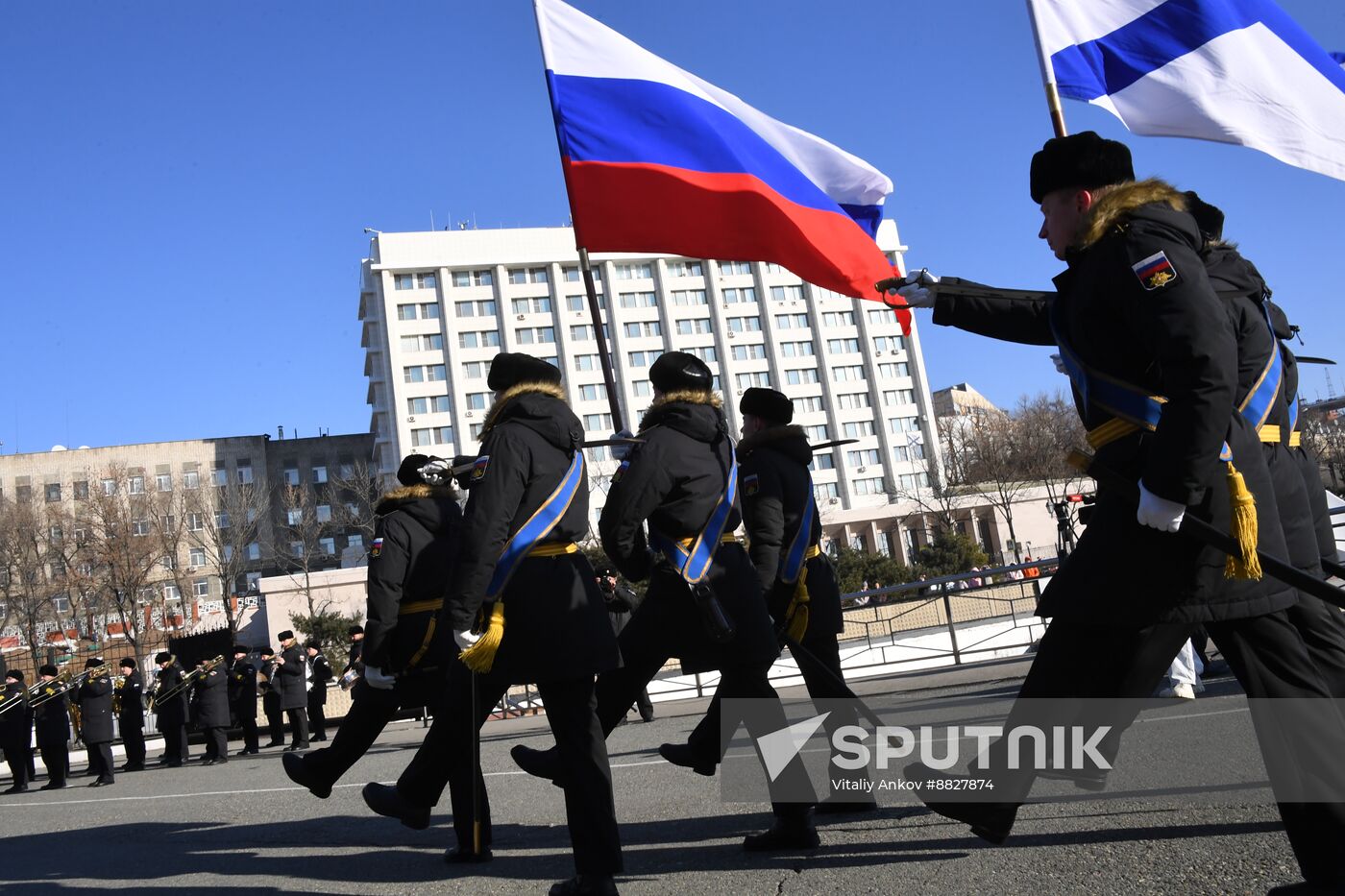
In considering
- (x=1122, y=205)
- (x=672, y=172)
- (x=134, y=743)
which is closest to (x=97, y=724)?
(x=134, y=743)

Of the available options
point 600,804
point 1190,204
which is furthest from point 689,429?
point 1190,204

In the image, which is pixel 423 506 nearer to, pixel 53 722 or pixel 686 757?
pixel 686 757

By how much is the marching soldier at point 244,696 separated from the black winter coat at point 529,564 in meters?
A: 15.4

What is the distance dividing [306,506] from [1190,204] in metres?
69.8

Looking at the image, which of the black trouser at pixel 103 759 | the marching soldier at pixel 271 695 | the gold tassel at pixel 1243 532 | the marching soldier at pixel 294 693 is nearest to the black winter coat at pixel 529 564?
the gold tassel at pixel 1243 532

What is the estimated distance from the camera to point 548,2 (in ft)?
25.6

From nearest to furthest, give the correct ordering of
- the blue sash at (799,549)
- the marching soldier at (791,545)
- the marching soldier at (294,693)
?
the marching soldier at (791,545), the blue sash at (799,549), the marching soldier at (294,693)

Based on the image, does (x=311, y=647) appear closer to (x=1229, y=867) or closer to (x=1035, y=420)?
(x=1229, y=867)

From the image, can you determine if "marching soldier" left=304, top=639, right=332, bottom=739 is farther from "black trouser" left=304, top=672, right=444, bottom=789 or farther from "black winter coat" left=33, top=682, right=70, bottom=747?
"black trouser" left=304, top=672, right=444, bottom=789

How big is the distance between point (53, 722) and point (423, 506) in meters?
12.9

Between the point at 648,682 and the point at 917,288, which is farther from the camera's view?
the point at 648,682

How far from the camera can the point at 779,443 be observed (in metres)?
5.95

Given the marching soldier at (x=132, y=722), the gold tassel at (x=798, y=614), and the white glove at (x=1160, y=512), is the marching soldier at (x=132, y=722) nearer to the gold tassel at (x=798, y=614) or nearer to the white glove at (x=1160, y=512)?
the gold tassel at (x=798, y=614)

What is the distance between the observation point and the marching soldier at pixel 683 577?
4.88 meters
